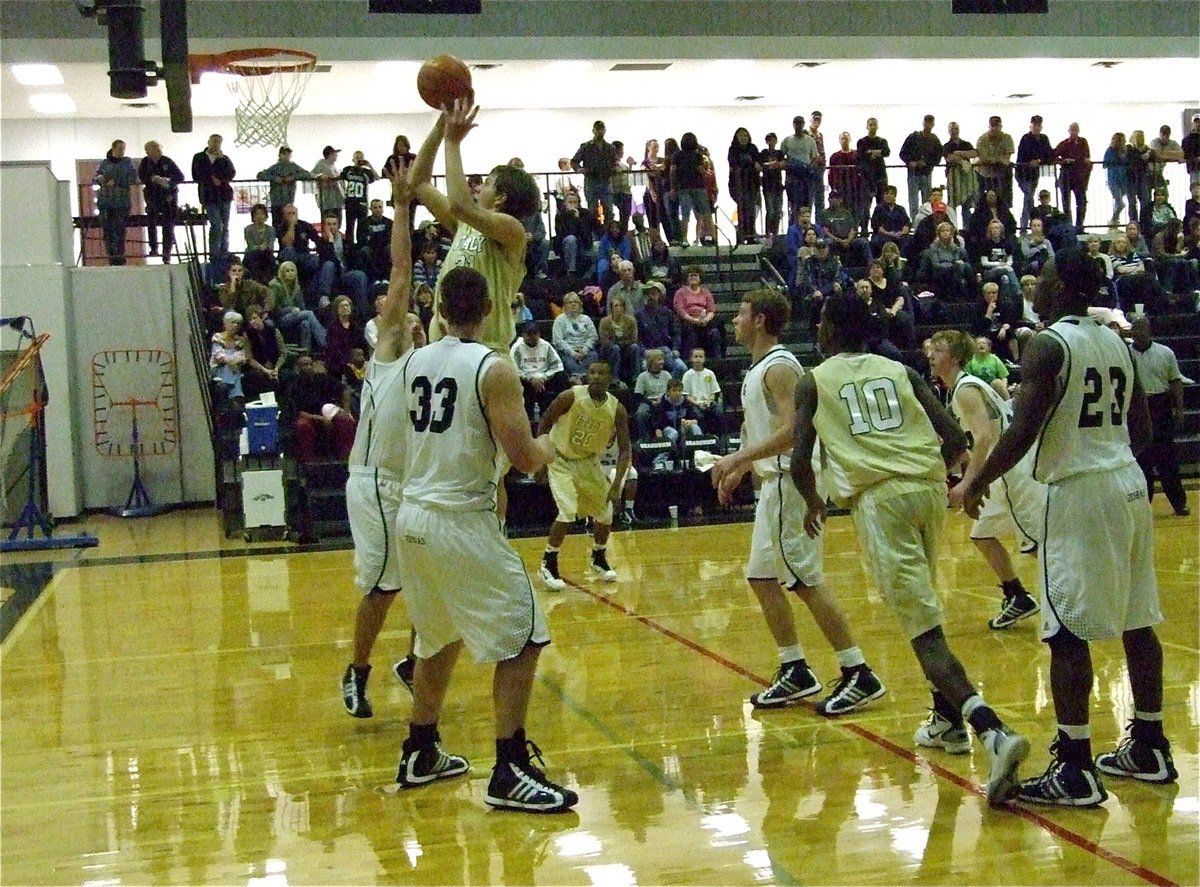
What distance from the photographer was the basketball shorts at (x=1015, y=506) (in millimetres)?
8047

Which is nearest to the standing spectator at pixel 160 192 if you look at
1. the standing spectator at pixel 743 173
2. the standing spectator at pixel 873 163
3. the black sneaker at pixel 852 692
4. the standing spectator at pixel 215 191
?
the standing spectator at pixel 215 191

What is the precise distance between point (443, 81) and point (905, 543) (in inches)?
97.6

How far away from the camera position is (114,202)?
17312 millimetres

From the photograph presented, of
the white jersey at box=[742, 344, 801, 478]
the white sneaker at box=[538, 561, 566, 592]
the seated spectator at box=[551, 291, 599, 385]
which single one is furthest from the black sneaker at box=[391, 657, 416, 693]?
the seated spectator at box=[551, 291, 599, 385]

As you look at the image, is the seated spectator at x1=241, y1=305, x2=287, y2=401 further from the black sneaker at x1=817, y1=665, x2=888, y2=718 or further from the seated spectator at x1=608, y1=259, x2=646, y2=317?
the black sneaker at x1=817, y1=665, x2=888, y2=718

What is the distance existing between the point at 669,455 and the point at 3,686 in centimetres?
808

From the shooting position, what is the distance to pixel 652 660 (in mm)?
7516

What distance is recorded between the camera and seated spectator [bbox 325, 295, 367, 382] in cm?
1475

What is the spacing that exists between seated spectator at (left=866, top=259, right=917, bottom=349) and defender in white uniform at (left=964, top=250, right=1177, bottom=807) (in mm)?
11680

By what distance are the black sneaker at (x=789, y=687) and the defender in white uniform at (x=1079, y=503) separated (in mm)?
1625

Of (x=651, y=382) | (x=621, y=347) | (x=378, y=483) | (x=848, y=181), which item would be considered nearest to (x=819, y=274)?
(x=848, y=181)

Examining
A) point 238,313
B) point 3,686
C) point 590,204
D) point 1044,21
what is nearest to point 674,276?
point 590,204

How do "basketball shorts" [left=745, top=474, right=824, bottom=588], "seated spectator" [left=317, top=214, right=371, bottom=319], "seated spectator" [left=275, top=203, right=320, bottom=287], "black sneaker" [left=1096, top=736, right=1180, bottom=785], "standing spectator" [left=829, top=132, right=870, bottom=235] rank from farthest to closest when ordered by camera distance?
"standing spectator" [left=829, top=132, right=870, bottom=235], "seated spectator" [left=275, top=203, right=320, bottom=287], "seated spectator" [left=317, top=214, right=371, bottom=319], "basketball shorts" [left=745, top=474, right=824, bottom=588], "black sneaker" [left=1096, top=736, right=1180, bottom=785]

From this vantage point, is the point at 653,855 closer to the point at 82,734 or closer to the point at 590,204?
the point at 82,734
